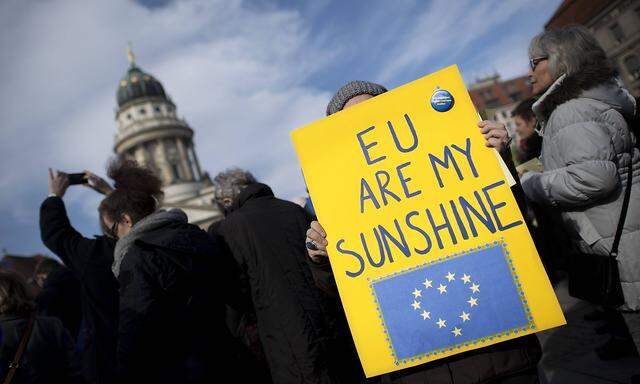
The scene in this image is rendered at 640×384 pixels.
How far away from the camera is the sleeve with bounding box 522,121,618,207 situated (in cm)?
177

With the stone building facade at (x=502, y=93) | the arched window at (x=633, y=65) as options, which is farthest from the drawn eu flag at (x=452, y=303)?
the stone building facade at (x=502, y=93)

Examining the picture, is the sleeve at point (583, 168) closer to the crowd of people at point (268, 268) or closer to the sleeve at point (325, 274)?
the crowd of people at point (268, 268)

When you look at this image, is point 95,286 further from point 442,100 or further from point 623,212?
point 623,212

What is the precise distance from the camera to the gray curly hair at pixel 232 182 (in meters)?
2.92

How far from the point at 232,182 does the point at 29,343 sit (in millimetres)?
1624

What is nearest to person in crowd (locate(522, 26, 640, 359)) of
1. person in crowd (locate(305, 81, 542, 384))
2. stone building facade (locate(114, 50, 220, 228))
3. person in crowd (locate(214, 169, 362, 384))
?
person in crowd (locate(305, 81, 542, 384))

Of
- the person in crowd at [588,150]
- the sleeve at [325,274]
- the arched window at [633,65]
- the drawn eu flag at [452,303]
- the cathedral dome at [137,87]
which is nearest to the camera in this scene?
the drawn eu flag at [452,303]

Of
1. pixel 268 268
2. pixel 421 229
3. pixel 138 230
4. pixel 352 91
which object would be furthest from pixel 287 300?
pixel 352 91

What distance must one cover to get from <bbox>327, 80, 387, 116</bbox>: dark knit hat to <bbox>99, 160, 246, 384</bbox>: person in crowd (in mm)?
969

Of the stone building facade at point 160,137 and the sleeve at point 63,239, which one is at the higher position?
the stone building facade at point 160,137

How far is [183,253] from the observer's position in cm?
201

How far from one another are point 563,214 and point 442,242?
102 centimetres

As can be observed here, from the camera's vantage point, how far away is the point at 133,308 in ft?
5.94

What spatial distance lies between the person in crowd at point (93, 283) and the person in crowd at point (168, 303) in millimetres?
371
